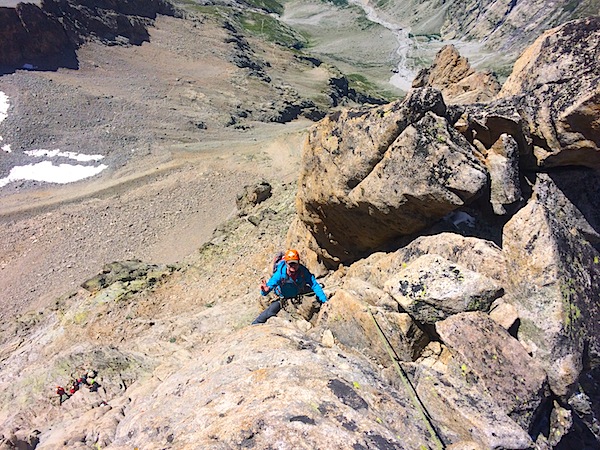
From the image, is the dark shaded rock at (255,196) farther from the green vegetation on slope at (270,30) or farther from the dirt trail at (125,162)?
the green vegetation on slope at (270,30)

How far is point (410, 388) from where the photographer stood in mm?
8352

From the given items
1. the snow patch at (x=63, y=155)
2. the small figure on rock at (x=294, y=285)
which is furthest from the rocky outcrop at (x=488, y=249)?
the snow patch at (x=63, y=155)

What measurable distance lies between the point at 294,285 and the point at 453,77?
27.0m

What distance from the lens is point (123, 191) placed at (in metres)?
39.4

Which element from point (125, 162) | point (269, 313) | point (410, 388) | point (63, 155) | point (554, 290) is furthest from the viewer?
point (63, 155)

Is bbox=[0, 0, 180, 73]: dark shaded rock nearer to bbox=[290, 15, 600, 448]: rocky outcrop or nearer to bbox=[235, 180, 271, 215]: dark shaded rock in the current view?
bbox=[235, 180, 271, 215]: dark shaded rock

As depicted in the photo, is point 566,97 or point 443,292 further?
point 566,97

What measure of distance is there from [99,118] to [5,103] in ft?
34.7

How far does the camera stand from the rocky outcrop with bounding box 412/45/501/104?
26.7 meters

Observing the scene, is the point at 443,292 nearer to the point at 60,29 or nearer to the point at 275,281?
the point at 275,281

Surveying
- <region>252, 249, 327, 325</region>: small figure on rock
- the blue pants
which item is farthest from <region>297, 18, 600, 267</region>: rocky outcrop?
the blue pants

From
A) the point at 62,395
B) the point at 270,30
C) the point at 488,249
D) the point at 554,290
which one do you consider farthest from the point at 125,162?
the point at 270,30

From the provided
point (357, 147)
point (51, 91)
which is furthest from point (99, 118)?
point (357, 147)

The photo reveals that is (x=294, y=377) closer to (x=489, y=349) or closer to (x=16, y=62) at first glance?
(x=489, y=349)
